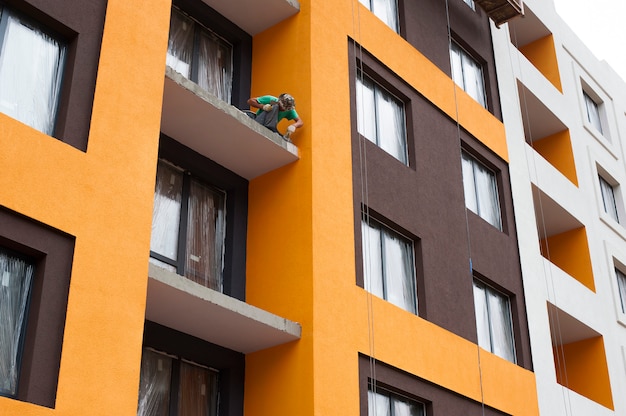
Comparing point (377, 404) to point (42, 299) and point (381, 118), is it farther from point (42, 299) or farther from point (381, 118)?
point (42, 299)

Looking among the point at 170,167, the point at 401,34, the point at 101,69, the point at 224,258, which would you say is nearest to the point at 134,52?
the point at 101,69

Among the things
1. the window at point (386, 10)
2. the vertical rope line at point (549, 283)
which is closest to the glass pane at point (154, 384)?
the window at point (386, 10)

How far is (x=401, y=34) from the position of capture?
21281mm

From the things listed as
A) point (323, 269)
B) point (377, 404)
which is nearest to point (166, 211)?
point (323, 269)

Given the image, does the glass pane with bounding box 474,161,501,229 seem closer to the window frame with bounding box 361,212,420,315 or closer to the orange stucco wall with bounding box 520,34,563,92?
the window frame with bounding box 361,212,420,315

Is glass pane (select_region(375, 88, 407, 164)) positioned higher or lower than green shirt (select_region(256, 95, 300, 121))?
higher

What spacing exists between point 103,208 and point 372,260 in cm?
694

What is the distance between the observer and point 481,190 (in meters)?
22.1

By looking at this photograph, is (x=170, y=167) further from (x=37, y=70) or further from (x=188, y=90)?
(x=37, y=70)

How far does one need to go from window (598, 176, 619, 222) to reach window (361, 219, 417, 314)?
13.6 metres

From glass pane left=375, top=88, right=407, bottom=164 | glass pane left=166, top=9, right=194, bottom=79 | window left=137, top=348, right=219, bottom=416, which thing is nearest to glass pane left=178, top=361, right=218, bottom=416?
window left=137, top=348, right=219, bottom=416

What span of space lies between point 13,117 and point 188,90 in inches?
137

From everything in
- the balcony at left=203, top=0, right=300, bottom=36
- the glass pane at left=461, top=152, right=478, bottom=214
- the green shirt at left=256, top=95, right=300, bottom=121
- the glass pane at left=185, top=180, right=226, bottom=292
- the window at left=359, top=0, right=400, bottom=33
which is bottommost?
the glass pane at left=185, top=180, right=226, bottom=292

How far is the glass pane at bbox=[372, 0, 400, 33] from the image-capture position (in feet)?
69.0
